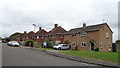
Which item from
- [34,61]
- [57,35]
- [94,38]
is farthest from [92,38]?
[34,61]

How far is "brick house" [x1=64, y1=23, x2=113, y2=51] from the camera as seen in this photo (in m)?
42.6

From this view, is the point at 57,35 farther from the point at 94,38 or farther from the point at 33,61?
the point at 33,61

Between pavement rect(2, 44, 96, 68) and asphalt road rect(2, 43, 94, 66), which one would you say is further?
asphalt road rect(2, 43, 94, 66)

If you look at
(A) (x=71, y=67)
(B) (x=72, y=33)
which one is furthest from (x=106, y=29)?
(A) (x=71, y=67)

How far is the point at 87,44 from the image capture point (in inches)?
1763

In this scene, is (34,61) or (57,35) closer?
(34,61)

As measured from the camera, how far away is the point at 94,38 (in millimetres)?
43438

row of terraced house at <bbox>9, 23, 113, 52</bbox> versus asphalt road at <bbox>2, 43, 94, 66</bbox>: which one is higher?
row of terraced house at <bbox>9, 23, 113, 52</bbox>

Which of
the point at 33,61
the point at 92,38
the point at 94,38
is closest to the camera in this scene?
the point at 33,61

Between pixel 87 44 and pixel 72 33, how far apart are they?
7.45 metres

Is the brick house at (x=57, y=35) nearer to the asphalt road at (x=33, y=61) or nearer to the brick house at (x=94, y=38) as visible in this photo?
the brick house at (x=94, y=38)

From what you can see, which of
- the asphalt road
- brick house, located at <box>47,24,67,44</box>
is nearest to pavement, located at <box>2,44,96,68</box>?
the asphalt road

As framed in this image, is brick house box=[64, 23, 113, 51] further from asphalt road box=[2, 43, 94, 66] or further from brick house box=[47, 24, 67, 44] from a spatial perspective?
asphalt road box=[2, 43, 94, 66]

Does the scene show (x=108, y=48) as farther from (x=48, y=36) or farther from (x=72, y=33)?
(x=48, y=36)
